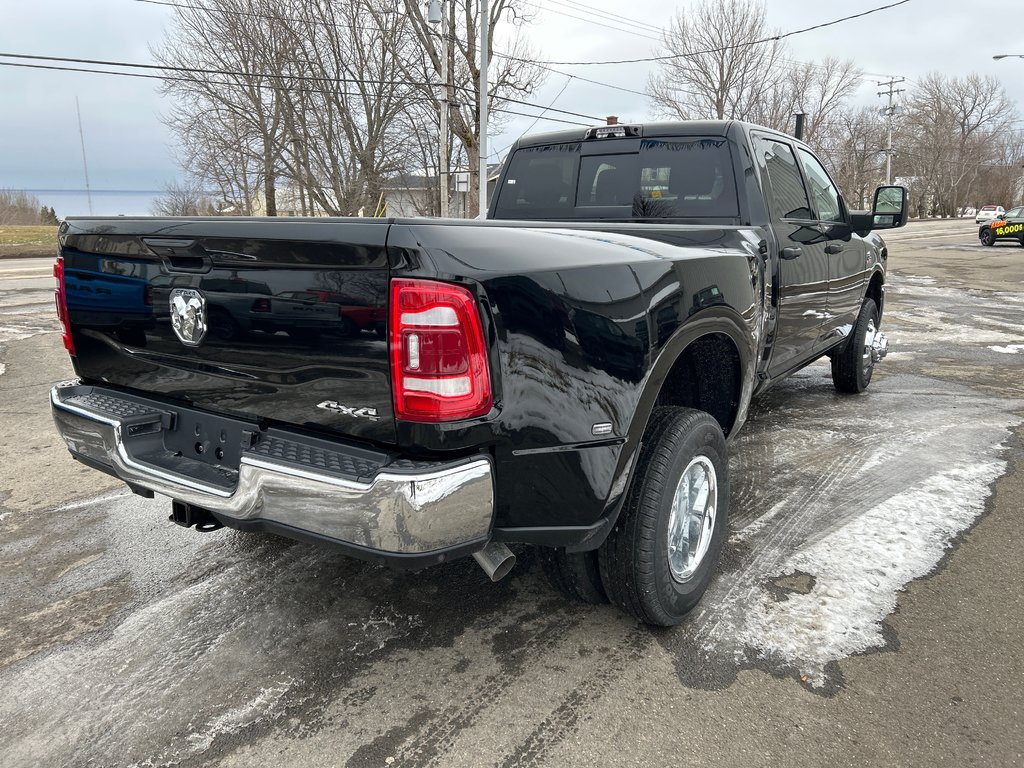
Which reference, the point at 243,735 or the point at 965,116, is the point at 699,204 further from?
the point at 965,116

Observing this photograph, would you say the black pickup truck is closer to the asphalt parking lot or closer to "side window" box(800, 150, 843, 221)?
the asphalt parking lot

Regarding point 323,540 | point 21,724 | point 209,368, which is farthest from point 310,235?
point 21,724

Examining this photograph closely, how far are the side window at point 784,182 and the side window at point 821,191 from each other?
193mm

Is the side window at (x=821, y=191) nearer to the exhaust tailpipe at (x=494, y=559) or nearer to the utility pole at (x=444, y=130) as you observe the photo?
the exhaust tailpipe at (x=494, y=559)

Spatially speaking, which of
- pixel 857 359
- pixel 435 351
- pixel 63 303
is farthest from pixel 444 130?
pixel 435 351

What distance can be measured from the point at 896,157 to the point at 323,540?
82905mm

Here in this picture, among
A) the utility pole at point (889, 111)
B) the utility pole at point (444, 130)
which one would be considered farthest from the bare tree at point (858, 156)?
the utility pole at point (444, 130)

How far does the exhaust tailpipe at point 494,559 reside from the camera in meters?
2.18

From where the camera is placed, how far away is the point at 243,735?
2.16 m

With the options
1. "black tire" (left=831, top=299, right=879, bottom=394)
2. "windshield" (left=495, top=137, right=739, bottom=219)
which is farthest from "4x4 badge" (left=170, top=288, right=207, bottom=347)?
"black tire" (left=831, top=299, right=879, bottom=394)

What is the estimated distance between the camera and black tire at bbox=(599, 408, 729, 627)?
2.43 meters

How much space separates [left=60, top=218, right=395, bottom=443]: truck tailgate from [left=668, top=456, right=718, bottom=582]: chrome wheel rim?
1.20m

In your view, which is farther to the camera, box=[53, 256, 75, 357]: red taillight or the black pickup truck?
box=[53, 256, 75, 357]: red taillight

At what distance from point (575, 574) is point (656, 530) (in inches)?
14.9
